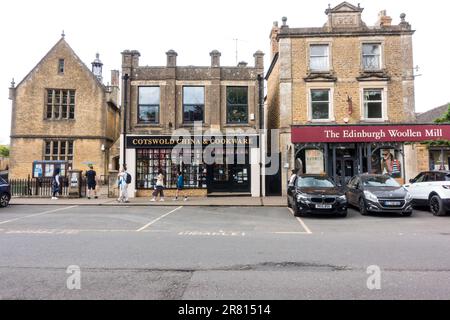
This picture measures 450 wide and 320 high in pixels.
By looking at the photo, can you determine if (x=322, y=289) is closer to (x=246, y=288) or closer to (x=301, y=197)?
(x=246, y=288)

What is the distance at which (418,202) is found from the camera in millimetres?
13398

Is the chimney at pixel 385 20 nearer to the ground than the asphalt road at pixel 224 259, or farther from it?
farther from it

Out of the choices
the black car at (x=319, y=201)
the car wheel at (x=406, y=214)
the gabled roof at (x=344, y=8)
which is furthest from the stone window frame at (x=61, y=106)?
the car wheel at (x=406, y=214)

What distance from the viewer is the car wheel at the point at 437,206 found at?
11.8 meters

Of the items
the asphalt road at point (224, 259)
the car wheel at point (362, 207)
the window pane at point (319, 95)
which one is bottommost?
the asphalt road at point (224, 259)

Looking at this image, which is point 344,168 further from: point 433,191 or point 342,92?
point 433,191

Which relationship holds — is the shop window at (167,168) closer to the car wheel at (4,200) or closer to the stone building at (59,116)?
the car wheel at (4,200)

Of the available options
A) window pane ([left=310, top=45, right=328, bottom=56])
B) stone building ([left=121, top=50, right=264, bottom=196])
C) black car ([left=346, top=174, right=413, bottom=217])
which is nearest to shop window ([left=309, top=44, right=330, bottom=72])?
window pane ([left=310, top=45, right=328, bottom=56])

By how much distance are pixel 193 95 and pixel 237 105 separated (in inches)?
112

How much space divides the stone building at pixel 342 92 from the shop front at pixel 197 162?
2348 millimetres

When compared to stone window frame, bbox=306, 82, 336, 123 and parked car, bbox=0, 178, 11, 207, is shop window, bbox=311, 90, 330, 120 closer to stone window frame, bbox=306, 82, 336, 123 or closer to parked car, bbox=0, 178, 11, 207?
stone window frame, bbox=306, 82, 336, 123

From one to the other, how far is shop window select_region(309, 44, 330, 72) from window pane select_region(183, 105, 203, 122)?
24.1 ft

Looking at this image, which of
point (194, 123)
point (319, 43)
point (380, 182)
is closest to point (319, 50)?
point (319, 43)
